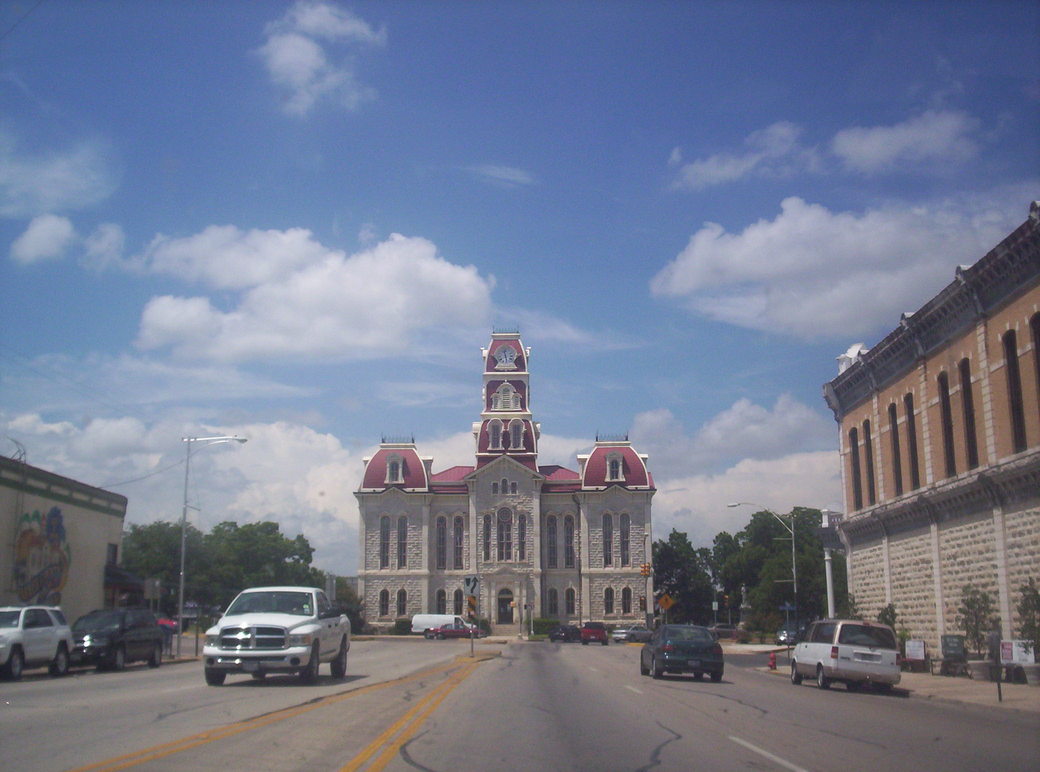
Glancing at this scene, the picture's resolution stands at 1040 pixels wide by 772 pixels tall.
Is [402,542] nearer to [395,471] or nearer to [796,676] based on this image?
[395,471]

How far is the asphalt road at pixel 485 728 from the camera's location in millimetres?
11406

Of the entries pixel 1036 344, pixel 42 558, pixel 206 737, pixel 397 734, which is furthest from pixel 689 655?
pixel 42 558

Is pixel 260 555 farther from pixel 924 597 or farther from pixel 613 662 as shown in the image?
pixel 924 597

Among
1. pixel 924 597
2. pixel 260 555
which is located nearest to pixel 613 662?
pixel 924 597

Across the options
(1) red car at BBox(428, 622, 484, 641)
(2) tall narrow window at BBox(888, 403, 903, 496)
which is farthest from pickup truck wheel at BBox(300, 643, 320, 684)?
(1) red car at BBox(428, 622, 484, 641)

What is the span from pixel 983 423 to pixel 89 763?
84.8ft

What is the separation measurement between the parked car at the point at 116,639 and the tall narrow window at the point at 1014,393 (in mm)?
25204

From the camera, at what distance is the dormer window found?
90.9m

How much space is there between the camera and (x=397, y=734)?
530 inches

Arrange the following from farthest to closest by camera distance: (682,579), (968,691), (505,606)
→ 1. (682,579)
2. (505,606)
3. (968,691)

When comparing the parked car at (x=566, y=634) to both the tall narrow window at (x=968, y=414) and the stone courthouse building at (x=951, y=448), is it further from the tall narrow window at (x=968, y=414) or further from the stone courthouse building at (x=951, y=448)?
the tall narrow window at (x=968, y=414)

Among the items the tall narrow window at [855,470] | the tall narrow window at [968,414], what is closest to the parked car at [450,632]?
the tall narrow window at [855,470]

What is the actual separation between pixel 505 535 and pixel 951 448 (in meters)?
60.8

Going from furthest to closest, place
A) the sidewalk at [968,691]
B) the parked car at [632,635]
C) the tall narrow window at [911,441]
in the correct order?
the parked car at [632,635] < the tall narrow window at [911,441] < the sidewalk at [968,691]
